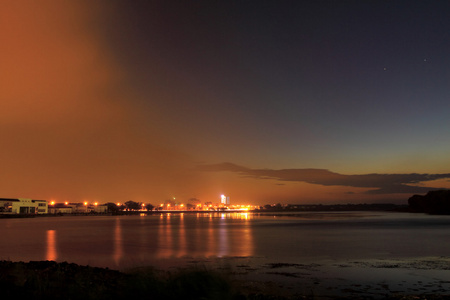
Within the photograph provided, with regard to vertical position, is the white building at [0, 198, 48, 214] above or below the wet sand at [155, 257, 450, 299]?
above

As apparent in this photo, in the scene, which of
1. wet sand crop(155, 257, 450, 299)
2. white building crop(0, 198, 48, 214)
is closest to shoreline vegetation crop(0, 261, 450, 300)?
wet sand crop(155, 257, 450, 299)

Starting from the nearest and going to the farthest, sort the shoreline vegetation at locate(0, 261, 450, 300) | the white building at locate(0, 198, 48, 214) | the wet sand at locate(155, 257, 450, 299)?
the shoreline vegetation at locate(0, 261, 450, 300) → the wet sand at locate(155, 257, 450, 299) → the white building at locate(0, 198, 48, 214)

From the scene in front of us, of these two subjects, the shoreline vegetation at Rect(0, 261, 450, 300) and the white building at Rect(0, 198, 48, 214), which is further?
the white building at Rect(0, 198, 48, 214)

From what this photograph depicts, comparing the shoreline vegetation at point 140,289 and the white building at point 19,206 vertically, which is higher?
the white building at point 19,206

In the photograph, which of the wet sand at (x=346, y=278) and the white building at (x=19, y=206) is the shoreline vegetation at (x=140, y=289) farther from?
the white building at (x=19, y=206)

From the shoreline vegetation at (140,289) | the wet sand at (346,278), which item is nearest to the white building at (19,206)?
the wet sand at (346,278)

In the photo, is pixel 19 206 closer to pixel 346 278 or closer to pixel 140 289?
pixel 346 278

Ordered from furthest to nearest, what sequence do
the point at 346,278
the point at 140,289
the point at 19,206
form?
the point at 19,206, the point at 346,278, the point at 140,289

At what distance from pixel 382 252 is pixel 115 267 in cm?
2098

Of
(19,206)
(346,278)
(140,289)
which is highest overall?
(19,206)

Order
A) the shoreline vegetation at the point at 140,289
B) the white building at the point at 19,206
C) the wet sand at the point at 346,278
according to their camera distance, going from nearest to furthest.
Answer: the shoreline vegetation at the point at 140,289 < the wet sand at the point at 346,278 < the white building at the point at 19,206

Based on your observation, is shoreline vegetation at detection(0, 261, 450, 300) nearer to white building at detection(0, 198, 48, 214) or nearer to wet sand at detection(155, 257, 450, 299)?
wet sand at detection(155, 257, 450, 299)

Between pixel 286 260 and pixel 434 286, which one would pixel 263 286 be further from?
pixel 286 260

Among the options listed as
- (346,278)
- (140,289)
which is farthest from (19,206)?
(140,289)
